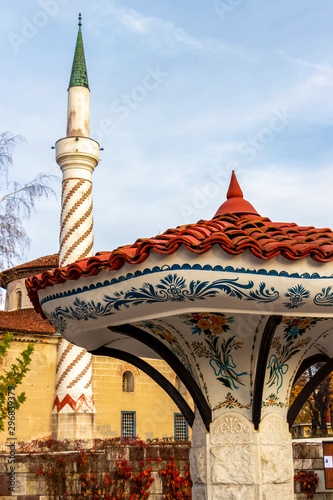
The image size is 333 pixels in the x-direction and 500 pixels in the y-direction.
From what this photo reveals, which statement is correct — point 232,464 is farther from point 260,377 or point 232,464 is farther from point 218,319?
point 218,319

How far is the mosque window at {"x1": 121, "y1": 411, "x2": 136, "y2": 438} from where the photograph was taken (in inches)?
844

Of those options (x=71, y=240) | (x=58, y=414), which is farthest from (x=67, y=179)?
(x=58, y=414)

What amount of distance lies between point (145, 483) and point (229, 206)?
20.5ft

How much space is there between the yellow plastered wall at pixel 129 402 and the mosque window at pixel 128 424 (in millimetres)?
139

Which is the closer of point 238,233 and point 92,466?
point 238,233

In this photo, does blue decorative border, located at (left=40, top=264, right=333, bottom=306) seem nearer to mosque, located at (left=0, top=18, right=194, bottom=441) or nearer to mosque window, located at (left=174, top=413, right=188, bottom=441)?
mosque, located at (left=0, top=18, right=194, bottom=441)

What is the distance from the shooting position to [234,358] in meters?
5.28

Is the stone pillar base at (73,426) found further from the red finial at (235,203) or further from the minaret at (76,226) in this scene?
the red finial at (235,203)

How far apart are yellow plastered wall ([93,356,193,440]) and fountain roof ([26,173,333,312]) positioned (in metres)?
15.9

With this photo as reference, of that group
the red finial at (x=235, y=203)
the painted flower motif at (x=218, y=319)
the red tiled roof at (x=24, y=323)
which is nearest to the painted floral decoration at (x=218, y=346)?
the painted flower motif at (x=218, y=319)

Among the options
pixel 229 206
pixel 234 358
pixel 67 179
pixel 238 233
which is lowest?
pixel 234 358

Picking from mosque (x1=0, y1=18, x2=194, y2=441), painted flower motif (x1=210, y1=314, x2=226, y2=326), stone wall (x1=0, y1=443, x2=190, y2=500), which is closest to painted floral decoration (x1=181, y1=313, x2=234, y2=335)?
painted flower motif (x1=210, y1=314, x2=226, y2=326)

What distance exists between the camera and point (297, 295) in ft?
14.9

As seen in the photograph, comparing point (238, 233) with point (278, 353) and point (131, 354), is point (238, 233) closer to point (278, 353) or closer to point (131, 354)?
point (278, 353)
